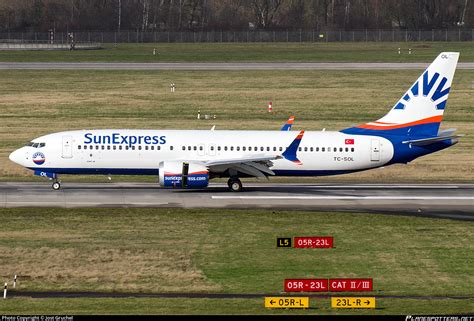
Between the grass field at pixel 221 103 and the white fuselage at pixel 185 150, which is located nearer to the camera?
the white fuselage at pixel 185 150

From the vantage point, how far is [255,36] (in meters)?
183

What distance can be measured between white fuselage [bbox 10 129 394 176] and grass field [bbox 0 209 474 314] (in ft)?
23.5

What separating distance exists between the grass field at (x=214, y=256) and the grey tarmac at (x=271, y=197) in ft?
7.43

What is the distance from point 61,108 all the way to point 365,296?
65.2 meters

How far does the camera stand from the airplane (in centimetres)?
6091

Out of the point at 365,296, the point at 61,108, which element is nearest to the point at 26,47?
the point at 61,108

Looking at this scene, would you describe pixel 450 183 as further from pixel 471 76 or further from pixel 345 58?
pixel 345 58

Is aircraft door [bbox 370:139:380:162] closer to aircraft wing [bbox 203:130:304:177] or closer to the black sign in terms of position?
aircraft wing [bbox 203:130:304:177]

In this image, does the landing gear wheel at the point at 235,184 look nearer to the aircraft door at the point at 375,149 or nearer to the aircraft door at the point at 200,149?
the aircraft door at the point at 200,149

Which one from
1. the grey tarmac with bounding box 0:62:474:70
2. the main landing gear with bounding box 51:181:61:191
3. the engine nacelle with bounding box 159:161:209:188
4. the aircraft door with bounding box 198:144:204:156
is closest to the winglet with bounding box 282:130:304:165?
the aircraft door with bounding box 198:144:204:156

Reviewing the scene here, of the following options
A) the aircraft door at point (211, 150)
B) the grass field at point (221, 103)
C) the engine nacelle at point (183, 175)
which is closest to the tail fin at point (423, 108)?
the grass field at point (221, 103)

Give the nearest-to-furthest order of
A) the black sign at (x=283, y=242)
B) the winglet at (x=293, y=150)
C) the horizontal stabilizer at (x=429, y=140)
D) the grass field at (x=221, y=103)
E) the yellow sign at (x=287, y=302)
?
the yellow sign at (x=287, y=302) → the black sign at (x=283, y=242) → the winglet at (x=293, y=150) → the horizontal stabilizer at (x=429, y=140) → the grass field at (x=221, y=103)

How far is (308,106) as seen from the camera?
100 meters

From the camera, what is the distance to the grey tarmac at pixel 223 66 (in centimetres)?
12925
